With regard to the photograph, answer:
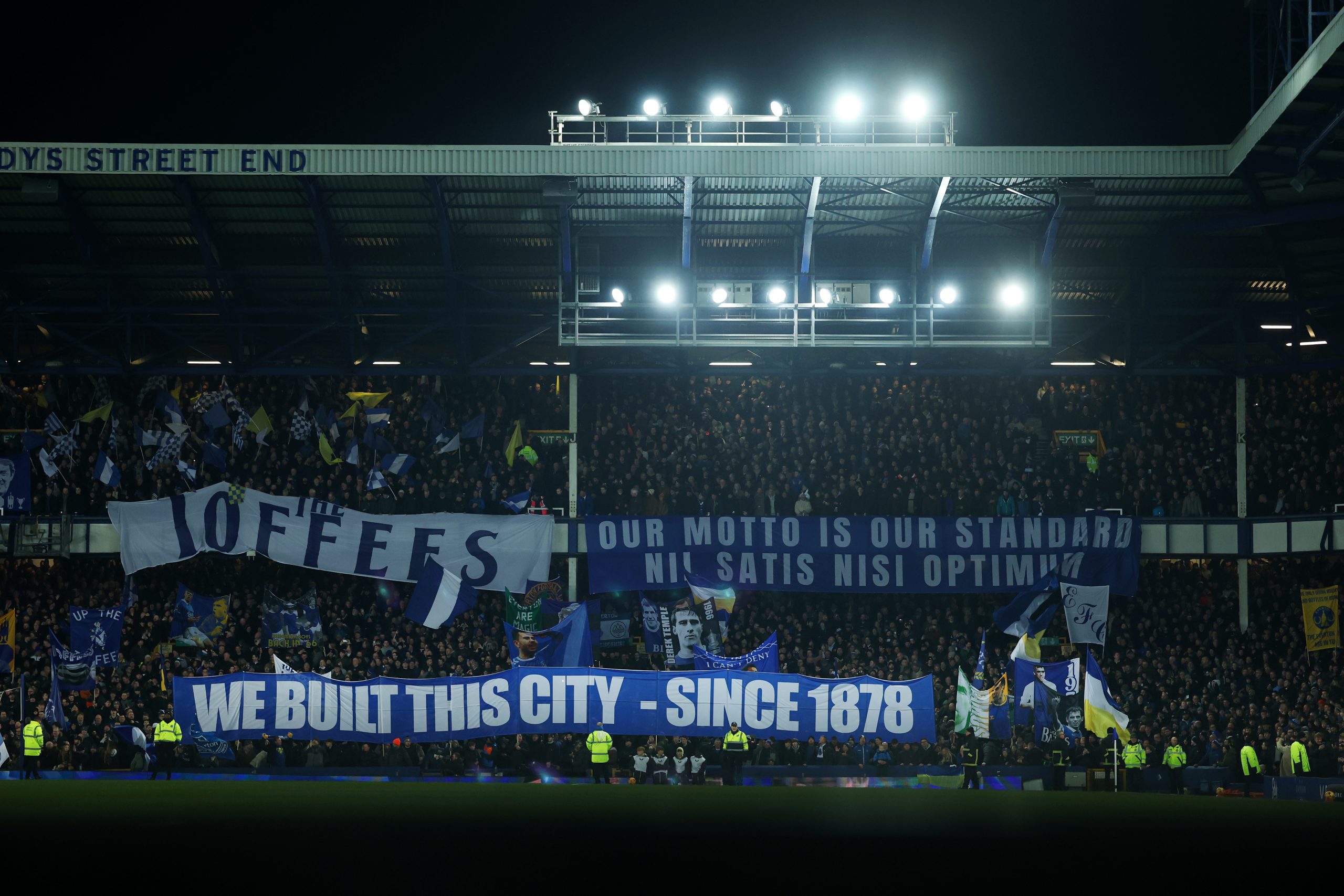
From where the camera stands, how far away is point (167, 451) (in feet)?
109

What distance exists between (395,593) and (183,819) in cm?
1833

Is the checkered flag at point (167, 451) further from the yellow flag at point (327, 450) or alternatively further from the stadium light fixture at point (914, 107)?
the stadium light fixture at point (914, 107)

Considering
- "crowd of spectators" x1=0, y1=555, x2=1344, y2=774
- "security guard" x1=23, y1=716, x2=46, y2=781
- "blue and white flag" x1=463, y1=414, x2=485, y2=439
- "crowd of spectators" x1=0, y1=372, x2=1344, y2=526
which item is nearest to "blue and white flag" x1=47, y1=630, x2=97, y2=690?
"crowd of spectators" x1=0, y1=555, x2=1344, y2=774

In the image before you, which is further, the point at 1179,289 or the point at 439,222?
the point at 1179,289

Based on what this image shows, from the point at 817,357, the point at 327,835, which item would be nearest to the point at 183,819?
the point at 327,835

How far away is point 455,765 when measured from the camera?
27312 mm

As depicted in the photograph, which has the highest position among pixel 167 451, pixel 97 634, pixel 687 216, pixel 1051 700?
pixel 687 216

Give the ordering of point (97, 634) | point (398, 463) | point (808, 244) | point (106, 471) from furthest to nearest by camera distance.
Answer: point (398, 463)
point (106, 471)
point (97, 634)
point (808, 244)

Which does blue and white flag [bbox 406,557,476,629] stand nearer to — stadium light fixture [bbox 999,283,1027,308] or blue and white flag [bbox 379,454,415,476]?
blue and white flag [bbox 379,454,415,476]

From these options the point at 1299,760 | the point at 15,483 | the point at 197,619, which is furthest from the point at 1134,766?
the point at 15,483

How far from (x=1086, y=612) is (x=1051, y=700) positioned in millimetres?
3798

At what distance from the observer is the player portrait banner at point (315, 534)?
104 feet

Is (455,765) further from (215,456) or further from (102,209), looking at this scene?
(102,209)

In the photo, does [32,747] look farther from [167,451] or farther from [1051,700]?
[1051,700]
